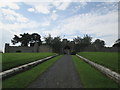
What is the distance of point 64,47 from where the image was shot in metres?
49.9

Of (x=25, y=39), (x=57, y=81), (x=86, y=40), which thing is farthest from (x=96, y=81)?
(x=25, y=39)

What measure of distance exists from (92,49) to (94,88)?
45.3 metres

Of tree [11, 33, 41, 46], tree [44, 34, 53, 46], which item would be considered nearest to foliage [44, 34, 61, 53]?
tree [44, 34, 53, 46]

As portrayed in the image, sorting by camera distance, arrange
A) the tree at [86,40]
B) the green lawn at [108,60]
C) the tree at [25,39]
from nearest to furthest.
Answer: the green lawn at [108,60] → the tree at [86,40] → the tree at [25,39]

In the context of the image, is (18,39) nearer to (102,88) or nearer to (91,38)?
(91,38)

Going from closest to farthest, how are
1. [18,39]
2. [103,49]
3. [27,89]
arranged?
[27,89] → [103,49] → [18,39]

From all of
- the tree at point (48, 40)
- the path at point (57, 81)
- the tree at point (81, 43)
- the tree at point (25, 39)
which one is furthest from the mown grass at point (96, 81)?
the tree at point (25, 39)

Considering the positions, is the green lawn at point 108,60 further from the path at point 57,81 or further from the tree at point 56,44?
the tree at point 56,44

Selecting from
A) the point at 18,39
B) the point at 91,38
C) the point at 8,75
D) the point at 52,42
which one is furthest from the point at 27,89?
the point at 18,39

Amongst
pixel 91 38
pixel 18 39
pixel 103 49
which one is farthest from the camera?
pixel 18 39

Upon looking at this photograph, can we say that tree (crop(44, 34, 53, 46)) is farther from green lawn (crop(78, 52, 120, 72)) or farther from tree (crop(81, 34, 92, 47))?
green lawn (crop(78, 52, 120, 72))

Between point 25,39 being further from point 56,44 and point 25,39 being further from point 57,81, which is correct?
point 57,81

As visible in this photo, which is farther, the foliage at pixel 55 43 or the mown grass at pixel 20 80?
the foliage at pixel 55 43

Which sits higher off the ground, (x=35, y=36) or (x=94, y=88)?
(x=35, y=36)
